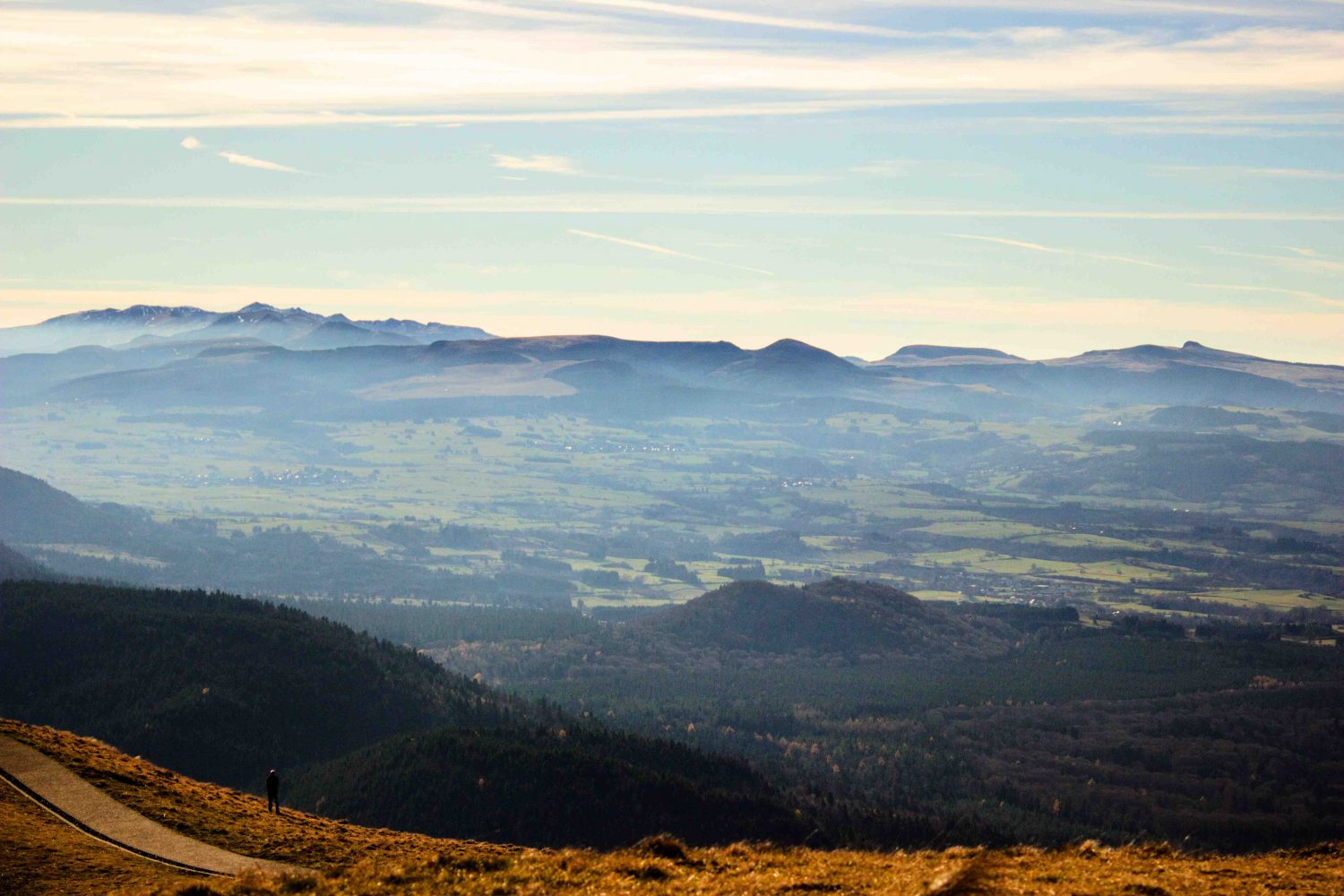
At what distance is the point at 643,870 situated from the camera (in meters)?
44.7

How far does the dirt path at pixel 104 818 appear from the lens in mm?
50188

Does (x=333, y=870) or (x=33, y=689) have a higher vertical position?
(x=333, y=870)

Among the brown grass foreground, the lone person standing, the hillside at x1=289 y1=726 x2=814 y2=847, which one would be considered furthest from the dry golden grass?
the hillside at x1=289 y1=726 x2=814 y2=847

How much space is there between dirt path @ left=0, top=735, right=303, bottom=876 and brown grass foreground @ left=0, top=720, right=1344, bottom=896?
899 millimetres

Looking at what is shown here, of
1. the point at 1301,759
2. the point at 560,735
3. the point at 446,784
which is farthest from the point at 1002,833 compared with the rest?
the point at 1301,759

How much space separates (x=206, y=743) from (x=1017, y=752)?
117 meters

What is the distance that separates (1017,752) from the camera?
19588cm

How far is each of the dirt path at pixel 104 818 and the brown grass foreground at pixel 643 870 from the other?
899 millimetres

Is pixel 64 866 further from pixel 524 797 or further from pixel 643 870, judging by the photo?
pixel 524 797

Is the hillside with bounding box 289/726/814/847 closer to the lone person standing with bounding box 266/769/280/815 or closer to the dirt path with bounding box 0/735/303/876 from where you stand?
the lone person standing with bounding box 266/769/280/815

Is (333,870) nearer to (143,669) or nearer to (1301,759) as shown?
(143,669)

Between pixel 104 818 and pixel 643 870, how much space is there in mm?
25437

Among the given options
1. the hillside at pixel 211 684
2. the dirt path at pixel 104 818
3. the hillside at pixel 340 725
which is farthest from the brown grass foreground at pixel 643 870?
the hillside at pixel 211 684

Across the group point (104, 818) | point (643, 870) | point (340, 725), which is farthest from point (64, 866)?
point (340, 725)
